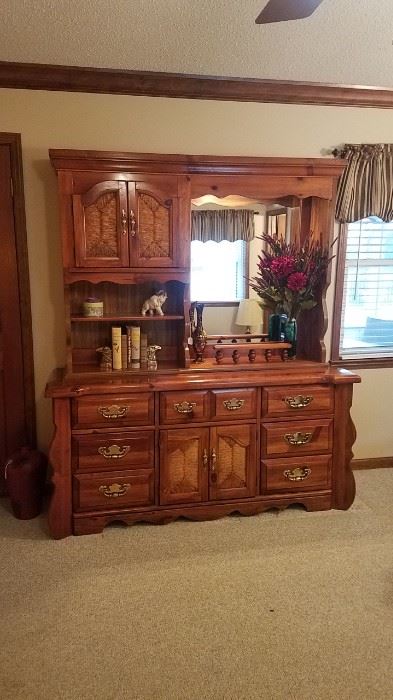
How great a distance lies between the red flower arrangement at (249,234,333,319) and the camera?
122 inches

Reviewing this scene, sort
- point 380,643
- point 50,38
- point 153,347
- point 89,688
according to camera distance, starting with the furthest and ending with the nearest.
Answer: point 153,347
point 50,38
point 380,643
point 89,688

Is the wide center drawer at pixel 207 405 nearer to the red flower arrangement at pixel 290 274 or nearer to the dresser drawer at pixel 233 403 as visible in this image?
the dresser drawer at pixel 233 403

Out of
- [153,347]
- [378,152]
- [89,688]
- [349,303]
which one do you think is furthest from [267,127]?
[89,688]

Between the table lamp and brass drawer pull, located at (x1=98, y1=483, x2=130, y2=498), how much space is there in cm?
117

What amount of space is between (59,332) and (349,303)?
6.27 feet

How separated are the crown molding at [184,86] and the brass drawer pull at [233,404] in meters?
1.75

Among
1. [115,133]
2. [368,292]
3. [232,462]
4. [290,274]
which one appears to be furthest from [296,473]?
[115,133]

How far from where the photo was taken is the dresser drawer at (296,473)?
297cm

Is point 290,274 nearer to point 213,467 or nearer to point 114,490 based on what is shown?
point 213,467

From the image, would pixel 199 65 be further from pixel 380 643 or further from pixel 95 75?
pixel 380 643

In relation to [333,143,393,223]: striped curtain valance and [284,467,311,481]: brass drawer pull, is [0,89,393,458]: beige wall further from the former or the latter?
[284,467,311,481]: brass drawer pull

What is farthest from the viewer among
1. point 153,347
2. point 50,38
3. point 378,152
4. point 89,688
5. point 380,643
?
point 378,152

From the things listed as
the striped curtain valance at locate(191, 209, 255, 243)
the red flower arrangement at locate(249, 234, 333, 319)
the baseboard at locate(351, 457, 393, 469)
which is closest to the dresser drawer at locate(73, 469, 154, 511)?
the red flower arrangement at locate(249, 234, 333, 319)

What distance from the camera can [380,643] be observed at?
6.73 ft
